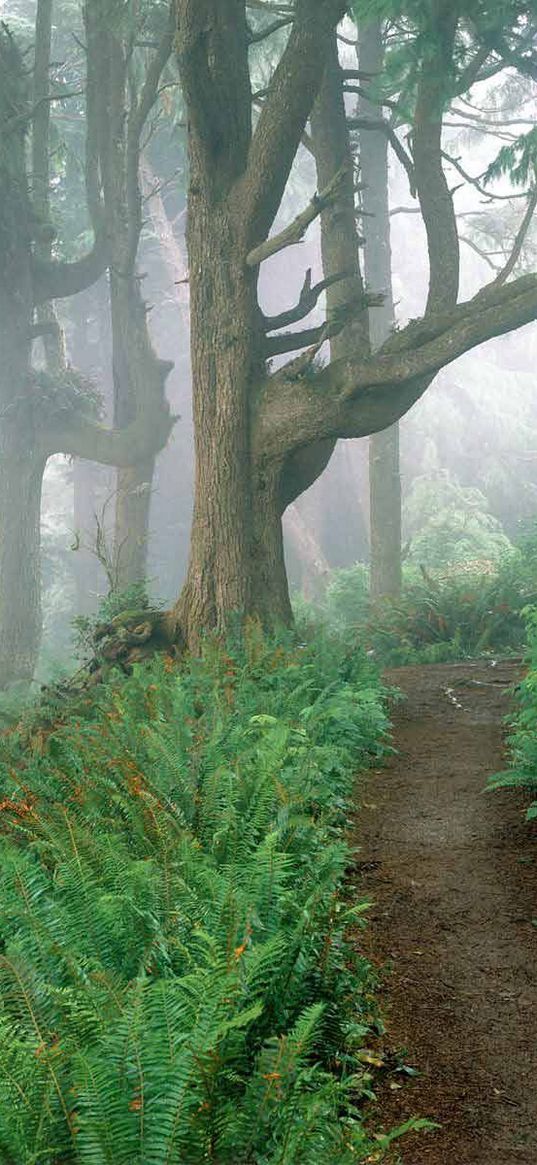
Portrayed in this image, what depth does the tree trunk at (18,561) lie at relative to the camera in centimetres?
1870

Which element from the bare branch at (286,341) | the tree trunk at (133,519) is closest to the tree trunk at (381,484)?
the tree trunk at (133,519)

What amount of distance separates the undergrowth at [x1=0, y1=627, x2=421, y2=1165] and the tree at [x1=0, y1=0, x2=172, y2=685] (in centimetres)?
1193

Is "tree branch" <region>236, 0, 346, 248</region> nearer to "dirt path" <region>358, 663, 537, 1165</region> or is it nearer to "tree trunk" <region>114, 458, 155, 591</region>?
"dirt path" <region>358, 663, 537, 1165</region>

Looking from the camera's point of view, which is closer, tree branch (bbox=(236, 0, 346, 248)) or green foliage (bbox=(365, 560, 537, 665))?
tree branch (bbox=(236, 0, 346, 248))

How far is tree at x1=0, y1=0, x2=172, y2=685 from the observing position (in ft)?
60.4

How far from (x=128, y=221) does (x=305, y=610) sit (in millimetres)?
7830

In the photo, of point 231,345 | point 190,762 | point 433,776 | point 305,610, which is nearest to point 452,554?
point 305,610

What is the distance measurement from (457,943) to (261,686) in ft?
15.2

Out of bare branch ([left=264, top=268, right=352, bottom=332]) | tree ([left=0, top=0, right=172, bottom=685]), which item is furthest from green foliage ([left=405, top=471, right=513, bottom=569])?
bare branch ([left=264, top=268, right=352, bottom=332])

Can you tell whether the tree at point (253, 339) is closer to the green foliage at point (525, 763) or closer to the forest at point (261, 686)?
the forest at point (261, 686)

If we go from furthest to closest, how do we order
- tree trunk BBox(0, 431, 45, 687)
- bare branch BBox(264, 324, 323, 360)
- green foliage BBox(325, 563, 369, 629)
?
green foliage BBox(325, 563, 369, 629), tree trunk BBox(0, 431, 45, 687), bare branch BBox(264, 324, 323, 360)

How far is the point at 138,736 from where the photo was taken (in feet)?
24.0

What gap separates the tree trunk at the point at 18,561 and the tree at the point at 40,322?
17 millimetres

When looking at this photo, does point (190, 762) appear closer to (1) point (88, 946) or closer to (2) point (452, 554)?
(1) point (88, 946)
